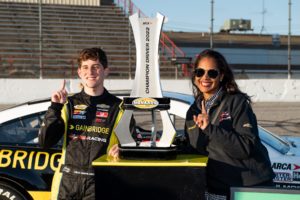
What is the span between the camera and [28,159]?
13.4 ft

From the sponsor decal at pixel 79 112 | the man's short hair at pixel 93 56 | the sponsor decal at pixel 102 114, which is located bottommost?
the sponsor decal at pixel 102 114

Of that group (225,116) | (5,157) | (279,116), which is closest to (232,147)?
(225,116)

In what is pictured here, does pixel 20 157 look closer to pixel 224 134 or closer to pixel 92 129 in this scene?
pixel 92 129

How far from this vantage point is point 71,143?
9.50 ft

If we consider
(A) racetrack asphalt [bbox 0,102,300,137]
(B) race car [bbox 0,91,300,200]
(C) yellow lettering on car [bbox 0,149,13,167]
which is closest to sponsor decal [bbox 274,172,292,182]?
(B) race car [bbox 0,91,300,200]

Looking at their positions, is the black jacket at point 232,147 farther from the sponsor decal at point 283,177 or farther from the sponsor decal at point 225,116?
the sponsor decal at point 283,177

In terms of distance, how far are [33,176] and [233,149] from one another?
2.22 m

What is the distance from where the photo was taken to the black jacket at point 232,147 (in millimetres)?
2365

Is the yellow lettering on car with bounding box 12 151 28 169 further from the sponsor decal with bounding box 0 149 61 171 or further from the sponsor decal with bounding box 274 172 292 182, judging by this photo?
the sponsor decal with bounding box 274 172 292 182

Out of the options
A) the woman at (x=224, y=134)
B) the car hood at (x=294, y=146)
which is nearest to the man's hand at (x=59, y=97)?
the woman at (x=224, y=134)

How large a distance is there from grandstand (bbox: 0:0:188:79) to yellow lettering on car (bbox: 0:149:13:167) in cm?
1543

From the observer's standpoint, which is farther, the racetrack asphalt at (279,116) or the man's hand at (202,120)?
the racetrack asphalt at (279,116)

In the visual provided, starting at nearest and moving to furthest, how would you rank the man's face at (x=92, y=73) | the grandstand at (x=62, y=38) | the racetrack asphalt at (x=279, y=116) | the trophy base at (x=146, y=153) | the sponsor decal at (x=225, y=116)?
the trophy base at (x=146, y=153) → the sponsor decal at (x=225, y=116) → the man's face at (x=92, y=73) → the racetrack asphalt at (x=279, y=116) → the grandstand at (x=62, y=38)

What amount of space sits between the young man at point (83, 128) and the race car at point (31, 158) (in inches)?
44.5
